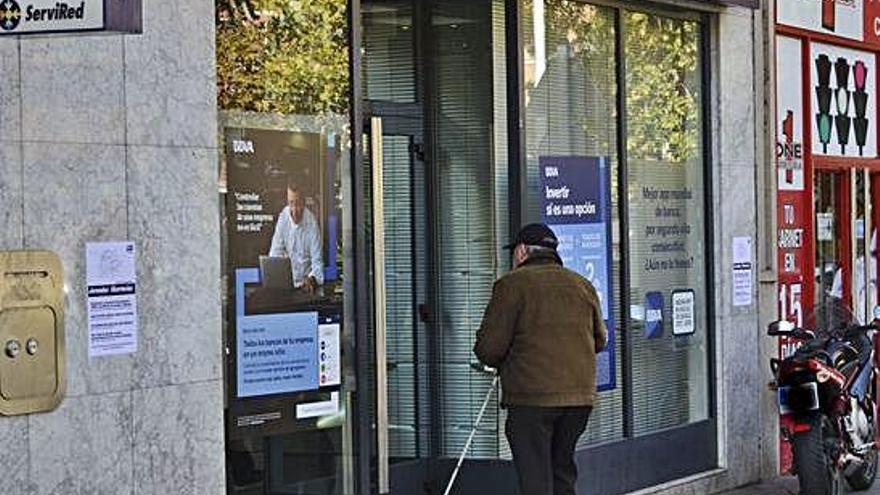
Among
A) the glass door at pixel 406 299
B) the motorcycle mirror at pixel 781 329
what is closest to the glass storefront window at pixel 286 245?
the glass door at pixel 406 299

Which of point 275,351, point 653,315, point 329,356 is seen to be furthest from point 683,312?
point 275,351

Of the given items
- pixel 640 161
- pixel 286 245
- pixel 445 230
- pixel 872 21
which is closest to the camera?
pixel 286 245

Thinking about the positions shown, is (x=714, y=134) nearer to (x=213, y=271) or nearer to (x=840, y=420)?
(x=840, y=420)

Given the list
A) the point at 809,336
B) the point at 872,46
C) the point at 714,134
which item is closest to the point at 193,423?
the point at 809,336

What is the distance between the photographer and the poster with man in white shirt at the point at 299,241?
8023 millimetres

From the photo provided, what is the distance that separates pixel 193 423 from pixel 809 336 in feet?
16.0

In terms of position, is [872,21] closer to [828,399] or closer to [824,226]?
[824,226]

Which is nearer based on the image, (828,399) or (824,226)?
(828,399)

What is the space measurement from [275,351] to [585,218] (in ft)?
9.63

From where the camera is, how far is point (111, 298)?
6.86 metres

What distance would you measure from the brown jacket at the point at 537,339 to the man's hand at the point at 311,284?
2.91 ft

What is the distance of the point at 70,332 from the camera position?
21.9 ft

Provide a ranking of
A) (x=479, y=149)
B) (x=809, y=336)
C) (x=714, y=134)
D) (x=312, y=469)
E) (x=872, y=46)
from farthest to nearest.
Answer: (x=872, y=46)
(x=714, y=134)
(x=809, y=336)
(x=479, y=149)
(x=312, y=469)

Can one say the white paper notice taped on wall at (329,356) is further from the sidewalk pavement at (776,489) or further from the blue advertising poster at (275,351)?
the sidewalk pavement at (776,489)
